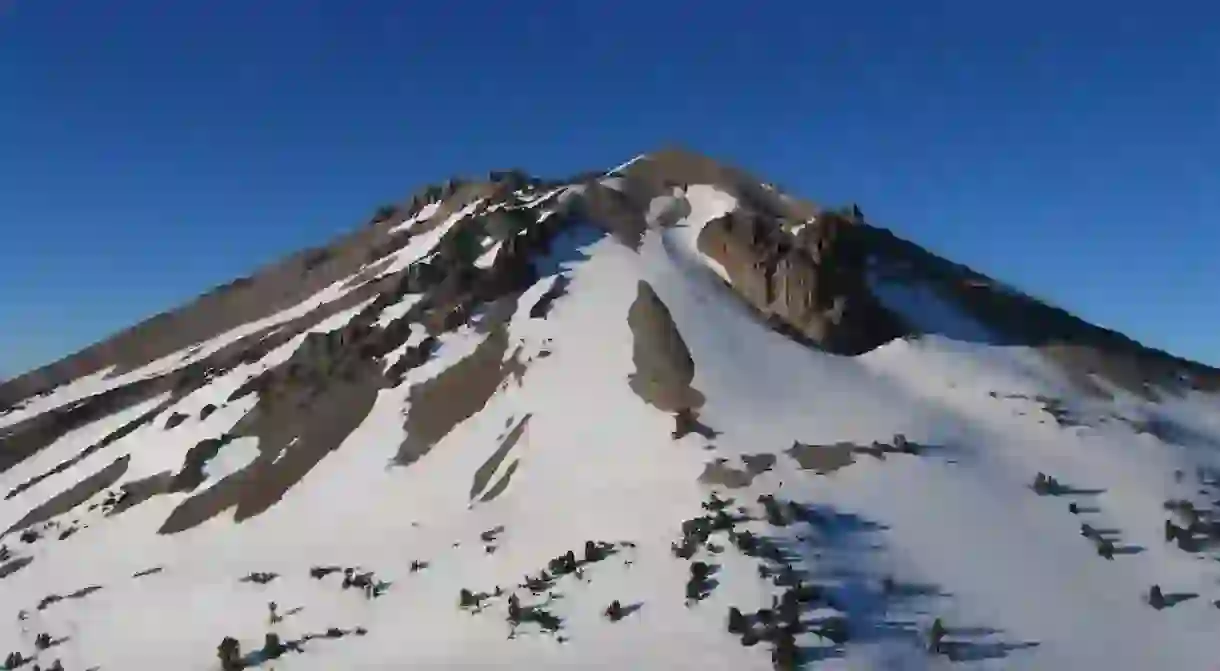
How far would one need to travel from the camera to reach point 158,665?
35.2 metres

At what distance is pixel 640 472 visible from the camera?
44.3 m

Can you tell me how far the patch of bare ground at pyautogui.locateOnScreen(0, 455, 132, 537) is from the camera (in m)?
58.7

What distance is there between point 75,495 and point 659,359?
34498 mm

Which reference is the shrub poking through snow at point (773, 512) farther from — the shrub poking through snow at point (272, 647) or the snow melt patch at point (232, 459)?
the snow melt patch at point (232, 459)

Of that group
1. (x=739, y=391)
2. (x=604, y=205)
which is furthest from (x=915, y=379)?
(x=604, y=205)

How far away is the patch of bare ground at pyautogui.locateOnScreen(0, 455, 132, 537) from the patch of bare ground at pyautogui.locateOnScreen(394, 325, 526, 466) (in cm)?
1887

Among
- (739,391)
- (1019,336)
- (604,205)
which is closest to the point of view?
(739,391)

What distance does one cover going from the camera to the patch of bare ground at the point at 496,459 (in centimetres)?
4761

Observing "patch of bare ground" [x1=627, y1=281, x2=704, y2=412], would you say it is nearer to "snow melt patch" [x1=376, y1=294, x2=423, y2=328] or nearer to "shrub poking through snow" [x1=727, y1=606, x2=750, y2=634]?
"snow melt patch" [x1=376, y1=294, x2=423, y2=328]

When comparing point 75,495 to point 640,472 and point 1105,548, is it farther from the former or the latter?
point 1105,548

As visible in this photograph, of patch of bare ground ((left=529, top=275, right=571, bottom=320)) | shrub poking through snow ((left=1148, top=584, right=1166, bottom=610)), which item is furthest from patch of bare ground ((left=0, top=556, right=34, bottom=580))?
shrub poking through snow ((left=1148, top=584, right=1166, bottom=610))

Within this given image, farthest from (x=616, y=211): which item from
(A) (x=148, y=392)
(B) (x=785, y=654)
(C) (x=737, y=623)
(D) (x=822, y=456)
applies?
(B) (x=785, y=654)

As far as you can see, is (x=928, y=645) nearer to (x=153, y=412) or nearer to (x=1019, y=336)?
(x=1019, y=336)

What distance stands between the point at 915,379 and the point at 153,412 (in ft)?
156
